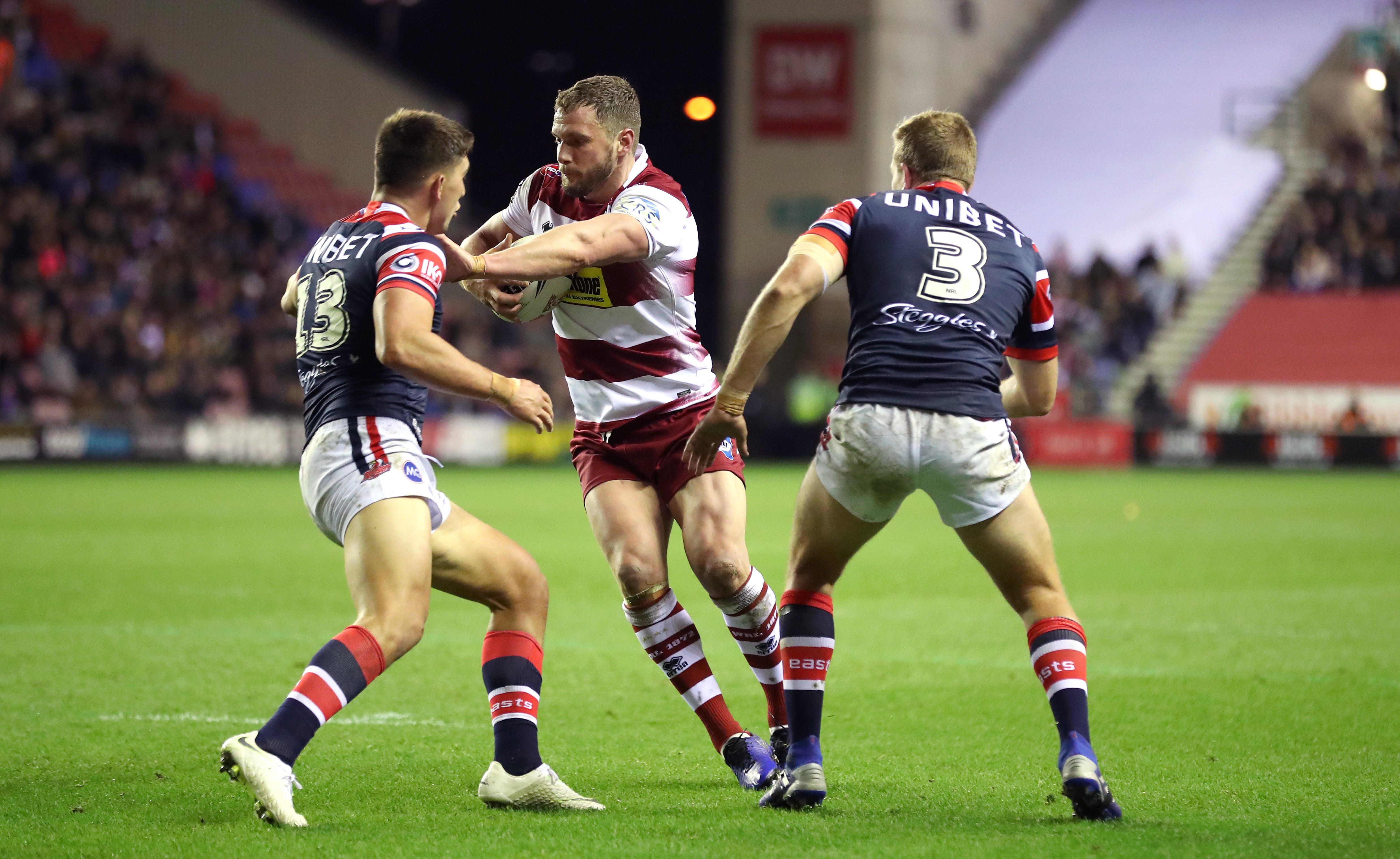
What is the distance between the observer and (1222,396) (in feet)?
97.6

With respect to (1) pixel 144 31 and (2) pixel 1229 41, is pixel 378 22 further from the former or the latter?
(2) pixel 1229 41

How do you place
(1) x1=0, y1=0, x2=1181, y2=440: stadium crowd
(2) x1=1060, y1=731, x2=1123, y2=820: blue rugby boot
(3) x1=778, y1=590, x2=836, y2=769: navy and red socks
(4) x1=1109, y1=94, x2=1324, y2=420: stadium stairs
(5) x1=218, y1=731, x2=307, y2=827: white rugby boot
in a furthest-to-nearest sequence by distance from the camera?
1. (4) x1=1109, y1=94, x2=1324, y2=420: stadium stairs
2. (1) x1=0, y1=0, x2=1181, y2=440: stadium crowd
3. (3) x1=778, y1=590, x2=836, y2=769: navy and red socks
4. (2) x1=1060, y1=731, x2=1123, y2=820: blue rugby boot
5. (5) x1=218, y1=731, x2=307, y2=827: white rugby boot

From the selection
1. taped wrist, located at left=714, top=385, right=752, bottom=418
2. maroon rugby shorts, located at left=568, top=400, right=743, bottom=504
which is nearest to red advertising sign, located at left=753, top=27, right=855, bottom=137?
maroon rugby shorts, located at left=568, top=400, right=743, bottom=504

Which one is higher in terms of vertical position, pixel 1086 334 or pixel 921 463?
pixel 921 463

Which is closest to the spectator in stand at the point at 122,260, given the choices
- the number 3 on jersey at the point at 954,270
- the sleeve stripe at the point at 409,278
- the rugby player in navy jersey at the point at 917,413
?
the sleeve stripe at the point at 409,278

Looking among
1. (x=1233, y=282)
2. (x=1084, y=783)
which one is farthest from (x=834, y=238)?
(x=1233, y=282)

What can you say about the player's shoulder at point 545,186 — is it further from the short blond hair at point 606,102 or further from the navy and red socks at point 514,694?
the navy and red socks at point 514,694

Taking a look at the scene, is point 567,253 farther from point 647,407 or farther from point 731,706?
point 731,706

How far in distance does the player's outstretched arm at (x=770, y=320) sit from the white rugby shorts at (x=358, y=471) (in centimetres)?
92

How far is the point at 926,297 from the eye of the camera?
4730mm

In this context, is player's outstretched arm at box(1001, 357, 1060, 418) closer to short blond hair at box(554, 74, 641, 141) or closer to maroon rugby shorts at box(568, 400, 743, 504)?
maroon rugby shorts at box(568, 400, 743, 504)

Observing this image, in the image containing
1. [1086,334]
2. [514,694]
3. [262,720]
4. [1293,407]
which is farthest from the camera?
[1086,334]

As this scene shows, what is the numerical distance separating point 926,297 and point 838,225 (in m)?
0.36

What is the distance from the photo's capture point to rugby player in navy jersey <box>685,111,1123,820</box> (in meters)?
4.61
